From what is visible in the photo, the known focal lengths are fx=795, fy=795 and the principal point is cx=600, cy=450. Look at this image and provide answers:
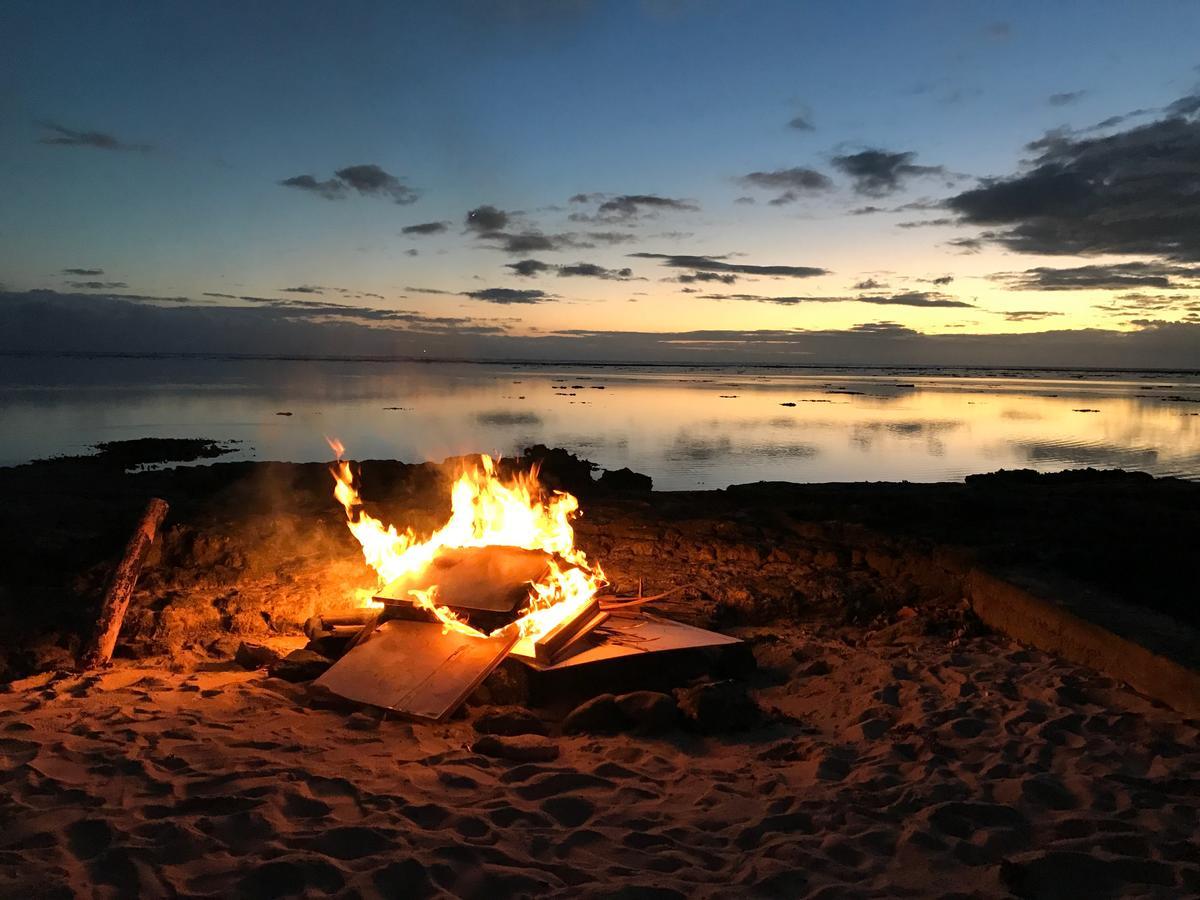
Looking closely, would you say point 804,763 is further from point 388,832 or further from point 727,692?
point 388,832

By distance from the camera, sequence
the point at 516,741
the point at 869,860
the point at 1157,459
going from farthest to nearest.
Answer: the point at 1157,459 → the point at 516,741 → the point at 869,860

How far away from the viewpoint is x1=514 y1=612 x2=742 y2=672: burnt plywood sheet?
20.8 ft

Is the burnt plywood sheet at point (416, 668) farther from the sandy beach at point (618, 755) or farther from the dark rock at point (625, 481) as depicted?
the dark rock at point (625, 481)

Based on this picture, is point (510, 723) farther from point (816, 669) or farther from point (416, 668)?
point (816, 669)

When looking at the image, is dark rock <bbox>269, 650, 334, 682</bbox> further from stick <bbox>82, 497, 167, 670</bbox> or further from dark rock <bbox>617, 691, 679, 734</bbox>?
dark rock <bbox>617, 691, 679, 734</bbox>

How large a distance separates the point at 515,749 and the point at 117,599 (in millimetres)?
4085

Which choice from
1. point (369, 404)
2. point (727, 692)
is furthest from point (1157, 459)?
point (369, 404)

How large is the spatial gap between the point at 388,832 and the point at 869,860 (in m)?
2.38

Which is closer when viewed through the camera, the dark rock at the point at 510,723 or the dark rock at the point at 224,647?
the dark rock at the point at 510,723

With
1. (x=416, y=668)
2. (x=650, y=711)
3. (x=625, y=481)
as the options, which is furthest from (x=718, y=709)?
(x=625, y=481)

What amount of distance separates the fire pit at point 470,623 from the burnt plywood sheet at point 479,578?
10mm

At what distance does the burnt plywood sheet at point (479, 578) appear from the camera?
6672mm

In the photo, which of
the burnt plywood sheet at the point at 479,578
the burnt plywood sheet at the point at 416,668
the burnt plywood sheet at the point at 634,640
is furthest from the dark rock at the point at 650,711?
the burnt plywood sheet at the point at 479,578

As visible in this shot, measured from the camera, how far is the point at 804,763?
16.5 ft
